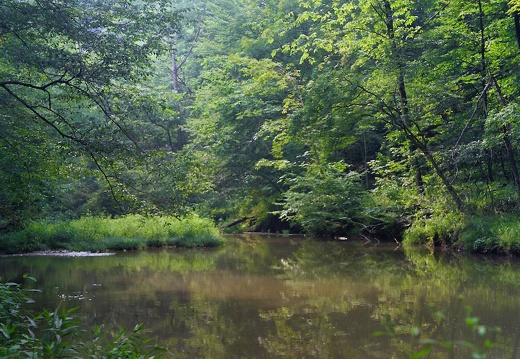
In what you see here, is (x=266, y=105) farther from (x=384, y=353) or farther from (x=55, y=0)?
(x=384, y=353)

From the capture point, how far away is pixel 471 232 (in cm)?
1353

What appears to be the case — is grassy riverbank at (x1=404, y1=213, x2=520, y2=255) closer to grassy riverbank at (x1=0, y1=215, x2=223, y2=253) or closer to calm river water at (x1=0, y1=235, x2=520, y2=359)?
calm river water at (x1=0, y1=235, x2=520, y2=359)

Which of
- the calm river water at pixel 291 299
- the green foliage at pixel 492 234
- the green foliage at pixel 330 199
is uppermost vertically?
the green foliage at pixel 330 199

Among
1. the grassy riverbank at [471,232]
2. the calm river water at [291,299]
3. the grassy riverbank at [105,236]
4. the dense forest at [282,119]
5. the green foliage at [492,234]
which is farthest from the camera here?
the grassy riverbank at [105,236]

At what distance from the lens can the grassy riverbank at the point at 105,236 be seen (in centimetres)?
1577

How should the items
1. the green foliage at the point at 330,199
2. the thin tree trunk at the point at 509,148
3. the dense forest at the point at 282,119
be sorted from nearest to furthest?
the dense forest at the point at 282,119 → the thin tree trunk at the point at 509,148 → the green foliage at the point at 330,199

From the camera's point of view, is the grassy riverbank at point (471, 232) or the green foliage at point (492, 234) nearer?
the green foliage at point (492, 234)

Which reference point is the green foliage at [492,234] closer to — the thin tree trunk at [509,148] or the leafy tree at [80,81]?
the thin tree trunk at [509,148]

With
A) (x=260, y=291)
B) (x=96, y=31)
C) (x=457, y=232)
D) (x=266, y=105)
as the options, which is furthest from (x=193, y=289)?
(x=266, y=105)

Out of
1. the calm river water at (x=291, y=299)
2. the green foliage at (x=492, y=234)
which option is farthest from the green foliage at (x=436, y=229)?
the calm river water at (x=291, y=299)

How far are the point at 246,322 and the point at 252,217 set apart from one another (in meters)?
18.6

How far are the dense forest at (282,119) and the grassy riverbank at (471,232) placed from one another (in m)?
0.05

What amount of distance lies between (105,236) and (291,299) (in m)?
10.3

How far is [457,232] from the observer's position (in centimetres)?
1434
